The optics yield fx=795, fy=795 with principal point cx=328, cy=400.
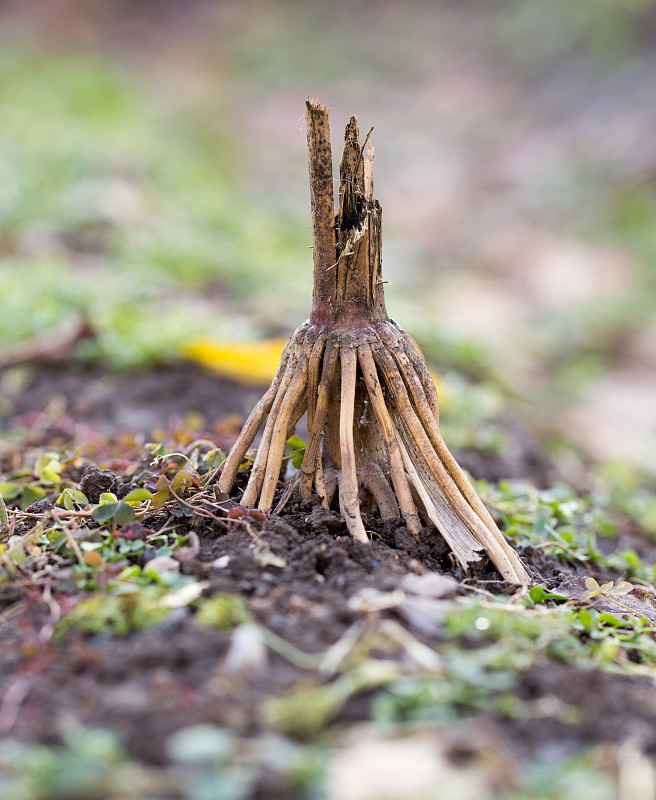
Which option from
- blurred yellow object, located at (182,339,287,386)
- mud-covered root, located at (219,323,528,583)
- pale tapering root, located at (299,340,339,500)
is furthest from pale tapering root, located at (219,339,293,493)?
blurred yellow object, located at (182,339,287,386)

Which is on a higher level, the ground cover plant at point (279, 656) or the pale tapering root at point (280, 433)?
the pale tapering root at point (280, 433)

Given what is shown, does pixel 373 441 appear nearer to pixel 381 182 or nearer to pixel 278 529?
pixel 278 529

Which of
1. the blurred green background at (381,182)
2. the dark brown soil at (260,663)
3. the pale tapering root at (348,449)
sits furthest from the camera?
the blurred green background at (381,182)

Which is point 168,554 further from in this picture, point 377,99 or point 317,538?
point 377,99

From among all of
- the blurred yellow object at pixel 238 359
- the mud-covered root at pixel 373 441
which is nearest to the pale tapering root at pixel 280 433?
the mud-covered root at pixel 373 441

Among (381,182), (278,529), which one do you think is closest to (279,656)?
(278,529)

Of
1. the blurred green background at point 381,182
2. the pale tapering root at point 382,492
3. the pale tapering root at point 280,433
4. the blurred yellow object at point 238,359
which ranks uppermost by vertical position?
the blurred green background at point 381,182

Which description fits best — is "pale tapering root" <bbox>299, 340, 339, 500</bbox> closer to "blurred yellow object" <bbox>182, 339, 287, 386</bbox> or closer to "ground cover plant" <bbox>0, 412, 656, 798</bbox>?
"ground cover plant" <bbox>0, 412, 656, 798</bbox>

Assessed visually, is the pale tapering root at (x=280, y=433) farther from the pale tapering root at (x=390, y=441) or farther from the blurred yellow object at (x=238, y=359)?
the blurred yellow object at (x=238, y=359)
